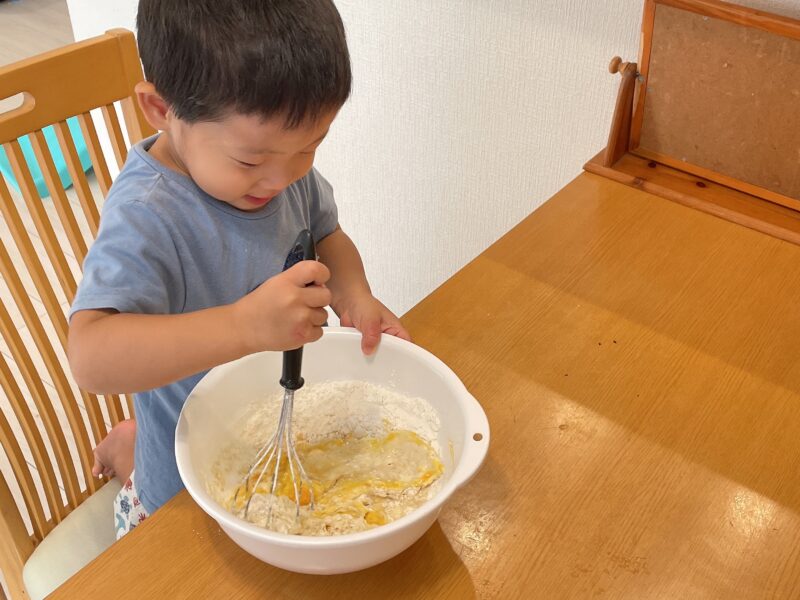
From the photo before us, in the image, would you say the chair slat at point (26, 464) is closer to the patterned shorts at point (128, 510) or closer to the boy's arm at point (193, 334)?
the patterned shorts at point (128, 510)

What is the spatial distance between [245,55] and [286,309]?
206 mm

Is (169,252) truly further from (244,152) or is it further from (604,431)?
(604,431)

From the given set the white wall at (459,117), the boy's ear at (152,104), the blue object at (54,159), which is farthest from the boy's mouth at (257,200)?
the blue object at (54,159)

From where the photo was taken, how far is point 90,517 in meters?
1.04

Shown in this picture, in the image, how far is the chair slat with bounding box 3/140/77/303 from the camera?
0.94 metres

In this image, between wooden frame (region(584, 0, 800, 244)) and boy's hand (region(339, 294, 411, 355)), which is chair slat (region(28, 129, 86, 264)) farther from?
wooden frame (region(584, 0, 800, 244))

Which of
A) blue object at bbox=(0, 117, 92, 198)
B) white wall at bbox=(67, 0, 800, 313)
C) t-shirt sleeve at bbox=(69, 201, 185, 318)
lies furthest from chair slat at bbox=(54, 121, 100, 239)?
blue object at bbox=(0, 117, 92, 198)

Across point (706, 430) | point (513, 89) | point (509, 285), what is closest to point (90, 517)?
point (509, 285)

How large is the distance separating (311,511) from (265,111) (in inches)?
13.3

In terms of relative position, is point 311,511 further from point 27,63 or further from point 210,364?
point 27,63

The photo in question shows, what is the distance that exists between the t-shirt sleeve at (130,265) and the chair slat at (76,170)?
0.22 meters

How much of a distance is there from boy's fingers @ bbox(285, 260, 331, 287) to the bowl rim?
0.13 metres

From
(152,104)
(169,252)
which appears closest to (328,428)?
(169,252)

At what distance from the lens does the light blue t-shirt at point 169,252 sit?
28.3 inches
